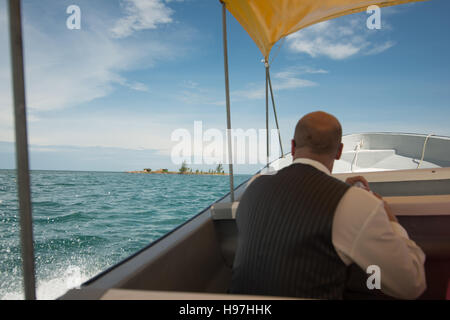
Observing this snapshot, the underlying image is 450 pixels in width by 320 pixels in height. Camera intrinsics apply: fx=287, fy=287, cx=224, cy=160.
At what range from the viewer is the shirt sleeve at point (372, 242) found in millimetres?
649

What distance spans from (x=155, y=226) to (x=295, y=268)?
842cm

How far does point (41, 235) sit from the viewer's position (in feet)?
26.8

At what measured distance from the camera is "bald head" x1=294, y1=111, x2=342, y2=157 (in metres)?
0.83

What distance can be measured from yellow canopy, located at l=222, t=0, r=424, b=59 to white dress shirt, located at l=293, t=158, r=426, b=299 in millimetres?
1311

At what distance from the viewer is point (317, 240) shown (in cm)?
66

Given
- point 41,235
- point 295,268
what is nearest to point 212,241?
point 295,268

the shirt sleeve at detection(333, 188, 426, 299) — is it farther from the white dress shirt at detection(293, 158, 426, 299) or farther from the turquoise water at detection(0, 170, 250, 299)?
the turquoise water at detection(0, 170, 250, 299)

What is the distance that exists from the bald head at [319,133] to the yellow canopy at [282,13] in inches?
39.8

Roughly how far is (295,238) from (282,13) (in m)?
1.82

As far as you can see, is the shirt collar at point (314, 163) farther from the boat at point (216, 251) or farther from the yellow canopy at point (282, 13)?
the yellow canopy at point (282, 13)

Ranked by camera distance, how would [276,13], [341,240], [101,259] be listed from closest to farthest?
[341,240]
[276,13]
[101,259]

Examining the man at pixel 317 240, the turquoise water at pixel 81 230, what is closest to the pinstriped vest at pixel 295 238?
the man at pixel 317 240

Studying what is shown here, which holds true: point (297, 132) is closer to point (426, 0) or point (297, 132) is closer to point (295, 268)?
point (295, 268)
